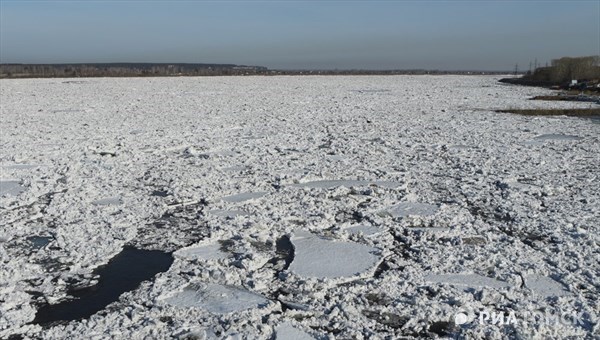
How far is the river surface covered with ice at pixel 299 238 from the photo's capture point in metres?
2.94

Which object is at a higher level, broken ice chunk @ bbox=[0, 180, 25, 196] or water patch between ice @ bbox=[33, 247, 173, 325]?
broken ice chunk @ bbox=[0, 180, 25, 196]

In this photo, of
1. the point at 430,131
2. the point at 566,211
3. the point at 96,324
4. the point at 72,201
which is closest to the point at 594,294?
the point at 566,211

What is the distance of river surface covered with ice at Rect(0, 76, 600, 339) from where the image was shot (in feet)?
9.65

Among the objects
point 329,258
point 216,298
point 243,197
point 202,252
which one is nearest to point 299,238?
point 329,258

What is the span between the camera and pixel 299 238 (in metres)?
4.27

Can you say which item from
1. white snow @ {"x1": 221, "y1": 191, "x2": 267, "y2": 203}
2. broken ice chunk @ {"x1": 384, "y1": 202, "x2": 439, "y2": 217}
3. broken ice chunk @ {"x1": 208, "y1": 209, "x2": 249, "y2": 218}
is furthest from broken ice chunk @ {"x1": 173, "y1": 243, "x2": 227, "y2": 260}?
broken ice chunk @ {"x1": 384, "y1": 202, "x2": 439, "y2": 217}

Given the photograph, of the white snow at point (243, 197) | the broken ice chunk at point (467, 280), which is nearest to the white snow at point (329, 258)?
the broken ice chunk at point (467, 280)

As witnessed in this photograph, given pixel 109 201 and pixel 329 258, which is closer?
pixel 329 258

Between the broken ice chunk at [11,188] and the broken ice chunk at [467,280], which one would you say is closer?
the broken ice chunk at [467,280]

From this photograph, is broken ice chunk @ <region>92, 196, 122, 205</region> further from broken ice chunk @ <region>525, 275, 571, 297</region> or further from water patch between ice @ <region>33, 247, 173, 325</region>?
broken ice chunk @ <region>525, 275, 571, 297</region>

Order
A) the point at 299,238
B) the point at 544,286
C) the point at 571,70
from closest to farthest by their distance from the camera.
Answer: the point at 544,286 → the point at 299,238 → the point at 571,70

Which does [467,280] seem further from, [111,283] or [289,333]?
[111,283]

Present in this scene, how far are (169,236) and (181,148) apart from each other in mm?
4424

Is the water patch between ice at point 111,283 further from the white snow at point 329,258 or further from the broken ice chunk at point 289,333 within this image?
the broken ice chunk at point 289,333
